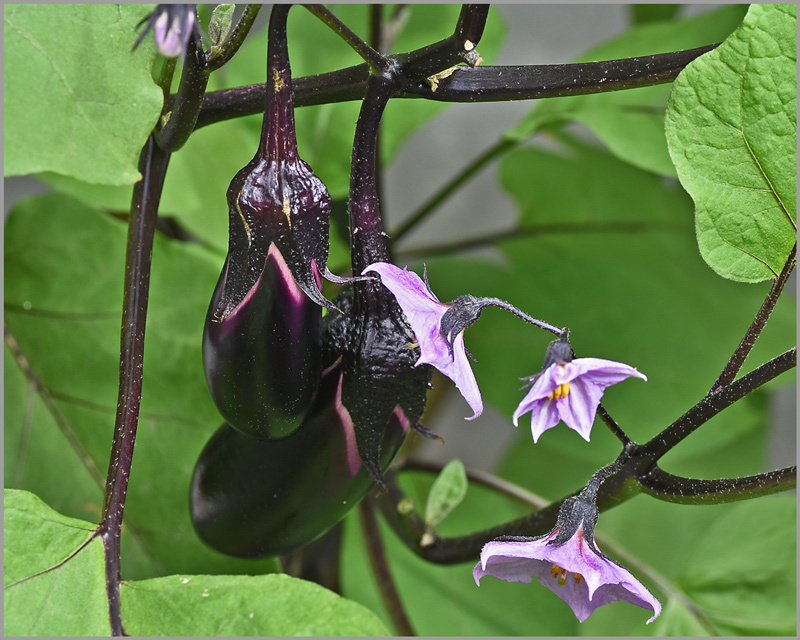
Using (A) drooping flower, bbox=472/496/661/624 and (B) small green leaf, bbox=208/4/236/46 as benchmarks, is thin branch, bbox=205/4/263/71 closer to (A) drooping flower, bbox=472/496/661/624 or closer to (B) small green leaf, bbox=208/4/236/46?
(B) small green leaf, bbox=208/4/236/46

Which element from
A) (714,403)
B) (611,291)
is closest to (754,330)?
(714,403)

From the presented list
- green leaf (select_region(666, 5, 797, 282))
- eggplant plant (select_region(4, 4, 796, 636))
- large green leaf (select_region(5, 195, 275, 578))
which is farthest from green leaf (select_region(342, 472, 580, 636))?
green leaf (select_region(666, 5, 797, 282))

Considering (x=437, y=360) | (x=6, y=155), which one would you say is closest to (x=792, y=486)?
(x=437, y=360)

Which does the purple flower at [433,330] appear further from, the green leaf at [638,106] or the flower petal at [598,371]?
the green leaf at [638,106]

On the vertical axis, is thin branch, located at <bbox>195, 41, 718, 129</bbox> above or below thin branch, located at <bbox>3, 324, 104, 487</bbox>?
above

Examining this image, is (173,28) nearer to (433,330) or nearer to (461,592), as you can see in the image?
(433,330)

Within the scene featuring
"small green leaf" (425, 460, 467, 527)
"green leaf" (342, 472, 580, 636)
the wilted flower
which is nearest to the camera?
the wilted flower
